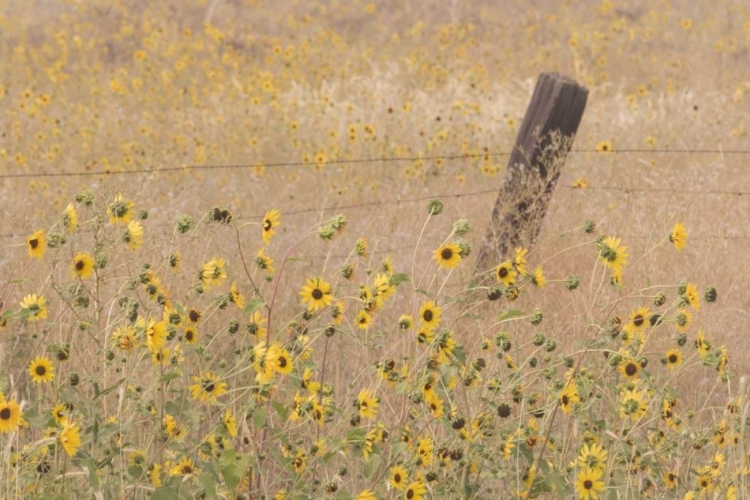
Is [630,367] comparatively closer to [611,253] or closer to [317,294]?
[611,253]

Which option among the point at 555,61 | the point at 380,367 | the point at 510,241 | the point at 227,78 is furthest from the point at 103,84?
the point at 380,367

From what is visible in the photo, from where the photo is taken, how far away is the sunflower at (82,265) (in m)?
2.26

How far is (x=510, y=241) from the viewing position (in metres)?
4.86

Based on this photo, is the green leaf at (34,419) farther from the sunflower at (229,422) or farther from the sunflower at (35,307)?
the sunflower at (229,422)

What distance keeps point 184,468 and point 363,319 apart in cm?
50

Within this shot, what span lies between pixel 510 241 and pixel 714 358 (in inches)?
90.1

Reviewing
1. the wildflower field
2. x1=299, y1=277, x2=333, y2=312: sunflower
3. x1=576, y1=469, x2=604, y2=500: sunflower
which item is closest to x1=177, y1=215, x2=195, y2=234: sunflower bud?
the wildflower field

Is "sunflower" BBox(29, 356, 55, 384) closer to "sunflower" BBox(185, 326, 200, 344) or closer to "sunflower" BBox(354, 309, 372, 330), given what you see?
"sunflower" BBox(185, 326, 200, 344)

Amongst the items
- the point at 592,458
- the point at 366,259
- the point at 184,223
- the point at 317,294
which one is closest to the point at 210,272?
the point at 184,223

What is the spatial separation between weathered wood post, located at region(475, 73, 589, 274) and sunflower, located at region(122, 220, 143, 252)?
2.53 meters

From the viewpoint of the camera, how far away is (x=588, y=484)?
2.44m

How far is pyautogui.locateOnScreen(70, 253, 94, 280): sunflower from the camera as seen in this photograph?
2258mm

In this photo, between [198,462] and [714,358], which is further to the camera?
[714,358]

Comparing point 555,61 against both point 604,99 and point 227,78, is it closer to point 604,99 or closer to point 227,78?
point 604,99
